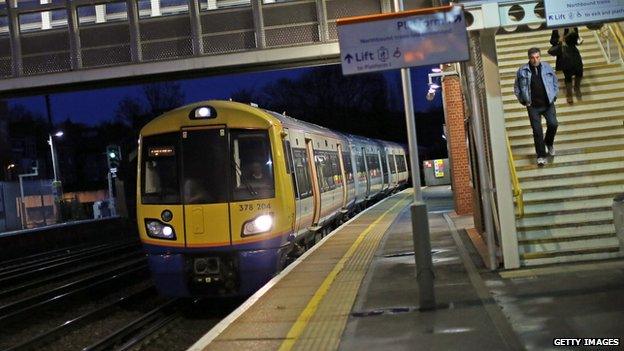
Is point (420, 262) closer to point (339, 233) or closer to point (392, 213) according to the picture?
point (339, 233)

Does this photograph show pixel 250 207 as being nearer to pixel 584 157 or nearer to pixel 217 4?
pixel 584 157

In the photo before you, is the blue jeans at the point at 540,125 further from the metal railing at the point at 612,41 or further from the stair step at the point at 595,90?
the metal railing at the point at 612,41

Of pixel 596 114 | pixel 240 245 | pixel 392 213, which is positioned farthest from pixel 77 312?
pixel 392 213

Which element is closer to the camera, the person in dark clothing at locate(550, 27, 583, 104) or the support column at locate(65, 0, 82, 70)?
the person in dark clothing at locate(550, 27, 583, 104)

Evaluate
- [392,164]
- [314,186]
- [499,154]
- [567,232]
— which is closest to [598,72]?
[567,232]

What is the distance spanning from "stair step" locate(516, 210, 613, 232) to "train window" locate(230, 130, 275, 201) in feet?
12.0

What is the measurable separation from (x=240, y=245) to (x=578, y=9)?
5430 millimetres

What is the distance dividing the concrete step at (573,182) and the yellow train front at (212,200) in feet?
11.9

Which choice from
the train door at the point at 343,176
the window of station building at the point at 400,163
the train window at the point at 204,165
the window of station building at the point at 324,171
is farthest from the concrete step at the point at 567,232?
the window of station building at the point at 400,163

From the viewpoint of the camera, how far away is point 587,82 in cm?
1136

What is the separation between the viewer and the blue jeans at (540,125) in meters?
9.49

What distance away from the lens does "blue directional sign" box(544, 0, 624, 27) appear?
7.48 m

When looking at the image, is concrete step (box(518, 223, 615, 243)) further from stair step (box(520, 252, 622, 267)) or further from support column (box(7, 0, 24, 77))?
support column (box(7, 0, 24, 77))

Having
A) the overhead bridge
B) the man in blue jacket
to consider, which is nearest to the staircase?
the man in blue jacket
